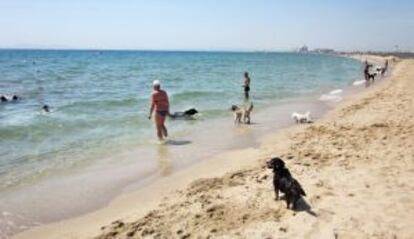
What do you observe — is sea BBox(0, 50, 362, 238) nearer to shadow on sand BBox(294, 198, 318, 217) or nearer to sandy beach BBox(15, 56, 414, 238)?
sandy beach BBox(15, 56, 414, 238)

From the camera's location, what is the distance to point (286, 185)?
20.5ft

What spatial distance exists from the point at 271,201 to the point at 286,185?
1.39 feet

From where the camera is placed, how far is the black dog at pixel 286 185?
20.4ft

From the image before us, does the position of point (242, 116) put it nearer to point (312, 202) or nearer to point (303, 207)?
point (312, 202)

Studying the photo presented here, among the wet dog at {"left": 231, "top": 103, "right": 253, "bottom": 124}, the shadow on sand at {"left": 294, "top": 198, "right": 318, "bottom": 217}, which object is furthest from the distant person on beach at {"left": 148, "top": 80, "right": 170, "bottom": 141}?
the shadow on sand at {"left": 294, "top": 198, "right": 318, "bottom": 217}

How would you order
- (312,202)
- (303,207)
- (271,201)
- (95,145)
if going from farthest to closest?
(95,145) < (271,201) < (312,202) < (303,207)

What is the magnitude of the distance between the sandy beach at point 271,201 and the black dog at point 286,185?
15cm

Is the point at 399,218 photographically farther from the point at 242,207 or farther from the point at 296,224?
the point at 242,207

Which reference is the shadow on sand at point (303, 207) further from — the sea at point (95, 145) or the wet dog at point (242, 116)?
the wet dog at point (242, 116)

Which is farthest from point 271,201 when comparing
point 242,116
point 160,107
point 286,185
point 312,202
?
point 242,116

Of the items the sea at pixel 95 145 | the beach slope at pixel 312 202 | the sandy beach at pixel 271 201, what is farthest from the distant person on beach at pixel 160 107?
the beach slope at pixel 312 202

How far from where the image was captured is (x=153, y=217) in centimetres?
626

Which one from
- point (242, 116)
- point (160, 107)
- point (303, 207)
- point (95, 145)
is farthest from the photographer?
point (242, 116)

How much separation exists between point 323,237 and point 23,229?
13.2ft
